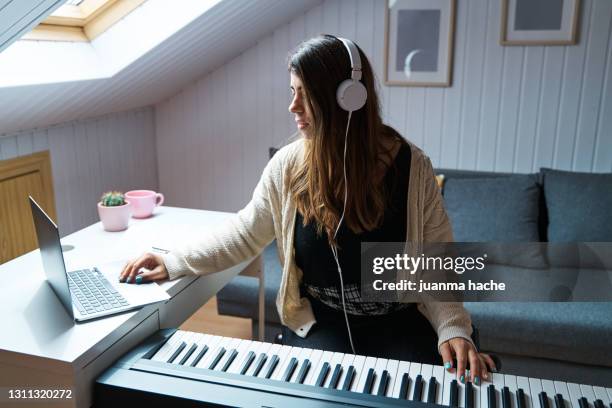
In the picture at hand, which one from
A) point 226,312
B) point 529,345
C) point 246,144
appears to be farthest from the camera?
point 246,144

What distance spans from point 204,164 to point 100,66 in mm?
1150

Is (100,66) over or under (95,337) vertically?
over

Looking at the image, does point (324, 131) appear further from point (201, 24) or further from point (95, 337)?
point (201, 24)

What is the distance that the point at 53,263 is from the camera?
1.26 metres

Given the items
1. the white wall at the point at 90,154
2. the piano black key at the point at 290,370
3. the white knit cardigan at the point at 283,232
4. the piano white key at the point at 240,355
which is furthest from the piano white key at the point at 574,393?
the white wall at the point at 90,154

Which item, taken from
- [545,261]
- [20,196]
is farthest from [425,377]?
[20,196]

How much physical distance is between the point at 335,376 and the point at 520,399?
1.17 ft

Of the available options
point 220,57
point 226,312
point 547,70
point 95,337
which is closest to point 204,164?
point 220,57

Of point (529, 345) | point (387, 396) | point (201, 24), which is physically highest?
point (201, 24)

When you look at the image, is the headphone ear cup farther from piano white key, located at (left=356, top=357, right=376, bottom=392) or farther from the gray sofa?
the gray sofa

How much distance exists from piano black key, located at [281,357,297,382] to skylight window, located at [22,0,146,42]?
4.77 ft

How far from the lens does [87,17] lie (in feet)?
6.95

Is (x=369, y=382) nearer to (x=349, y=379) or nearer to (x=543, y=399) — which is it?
(x=349, y=379)

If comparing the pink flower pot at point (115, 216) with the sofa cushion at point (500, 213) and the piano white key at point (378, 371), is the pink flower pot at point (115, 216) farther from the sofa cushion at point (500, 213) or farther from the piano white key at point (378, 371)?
the sofa cushion at point (500, 213)
